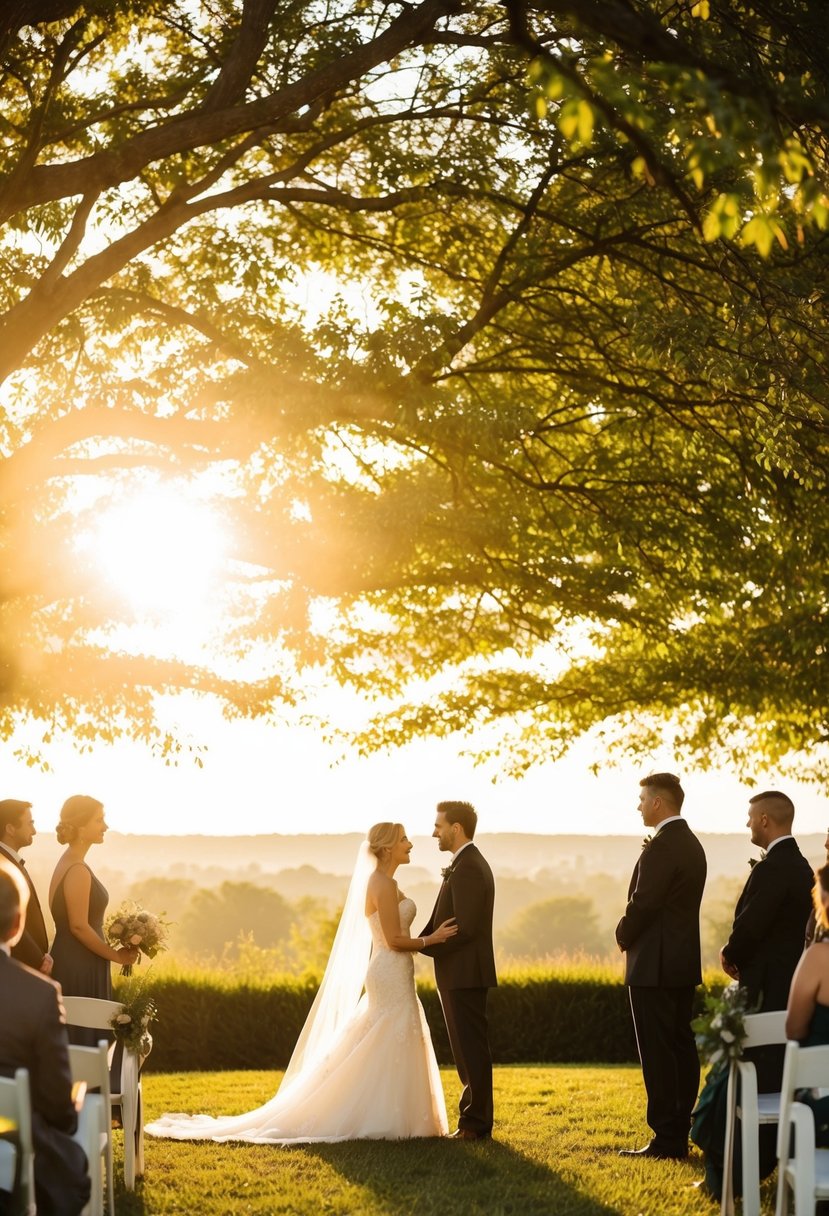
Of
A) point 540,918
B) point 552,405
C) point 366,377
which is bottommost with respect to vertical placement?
point 540,918

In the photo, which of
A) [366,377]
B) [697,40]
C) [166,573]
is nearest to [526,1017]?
[166,573]

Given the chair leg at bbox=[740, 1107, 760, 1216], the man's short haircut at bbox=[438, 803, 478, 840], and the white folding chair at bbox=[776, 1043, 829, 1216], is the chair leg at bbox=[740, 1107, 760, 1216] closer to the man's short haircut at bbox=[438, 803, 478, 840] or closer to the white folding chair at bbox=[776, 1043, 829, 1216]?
the white folding chair at bbox=[776, 1043, 829, 1216]

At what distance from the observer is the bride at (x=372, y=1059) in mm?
8945

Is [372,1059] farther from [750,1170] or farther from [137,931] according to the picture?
[750,1170]

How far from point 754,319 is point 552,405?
4959 mm

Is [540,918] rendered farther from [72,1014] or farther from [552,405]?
[72,1014]

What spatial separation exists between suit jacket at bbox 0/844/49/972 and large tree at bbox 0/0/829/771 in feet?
11.7

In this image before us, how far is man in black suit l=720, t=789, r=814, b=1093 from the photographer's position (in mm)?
7559

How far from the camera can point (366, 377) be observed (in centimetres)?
989

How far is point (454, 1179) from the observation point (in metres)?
7.67

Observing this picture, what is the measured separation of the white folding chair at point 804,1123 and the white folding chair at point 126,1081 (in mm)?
3872

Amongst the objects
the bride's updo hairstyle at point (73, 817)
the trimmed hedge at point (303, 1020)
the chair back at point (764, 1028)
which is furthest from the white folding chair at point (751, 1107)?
the trimmed hedge at point (303, 1020)

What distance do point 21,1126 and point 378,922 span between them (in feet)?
17.3

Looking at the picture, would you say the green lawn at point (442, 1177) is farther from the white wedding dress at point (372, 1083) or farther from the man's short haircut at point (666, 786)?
the man's short haircut at point (666, 786)
